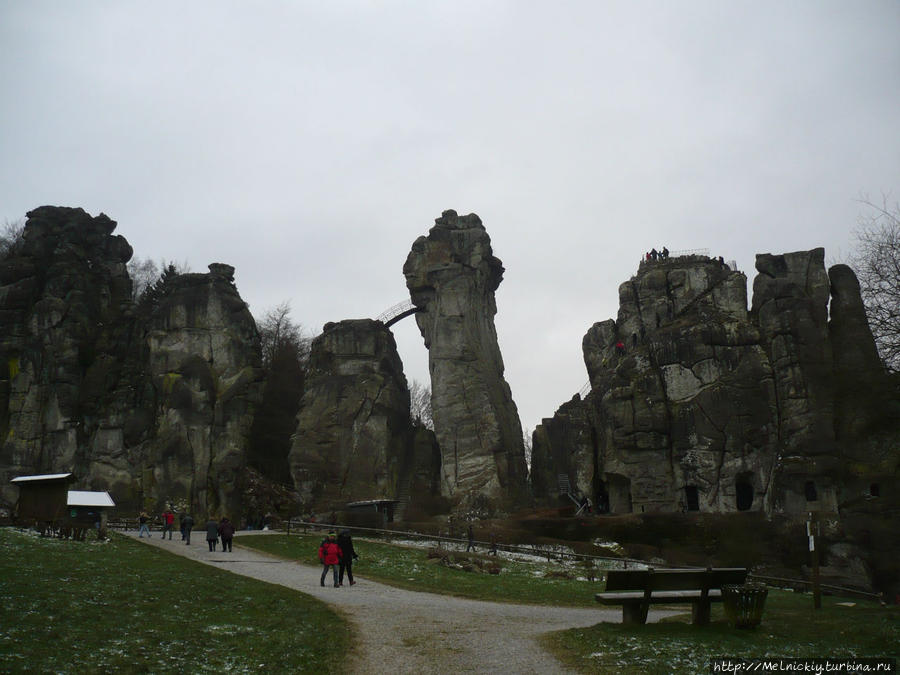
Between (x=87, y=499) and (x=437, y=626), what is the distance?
2674 cm

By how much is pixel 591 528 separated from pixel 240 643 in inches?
1280

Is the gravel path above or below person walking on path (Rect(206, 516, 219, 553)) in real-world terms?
below

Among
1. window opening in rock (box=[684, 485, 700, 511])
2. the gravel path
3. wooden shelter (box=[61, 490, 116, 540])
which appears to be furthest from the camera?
window opening in rock (box=[684, 485, 700, 511])

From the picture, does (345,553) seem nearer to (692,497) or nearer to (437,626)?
(437,626)

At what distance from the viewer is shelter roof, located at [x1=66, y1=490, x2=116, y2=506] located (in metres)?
35.9

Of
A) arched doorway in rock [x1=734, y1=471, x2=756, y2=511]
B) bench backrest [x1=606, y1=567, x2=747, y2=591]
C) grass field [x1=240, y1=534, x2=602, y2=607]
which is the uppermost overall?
arched doorway in rock [x1=734, y1=471, x2=756, y2=511]

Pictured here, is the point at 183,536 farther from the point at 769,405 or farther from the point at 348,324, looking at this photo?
the point at 769,405

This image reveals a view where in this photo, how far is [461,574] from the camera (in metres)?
26.1

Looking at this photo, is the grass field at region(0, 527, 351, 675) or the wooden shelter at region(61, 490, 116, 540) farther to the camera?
the wooden shelter at region(61, 490, 116, 540)

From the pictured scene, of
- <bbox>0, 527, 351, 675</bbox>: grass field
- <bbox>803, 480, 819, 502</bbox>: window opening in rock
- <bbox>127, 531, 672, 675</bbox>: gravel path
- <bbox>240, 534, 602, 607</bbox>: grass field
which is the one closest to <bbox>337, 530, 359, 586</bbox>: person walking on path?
<bbox>127, 531, 672, 675</bbox>: gravel path

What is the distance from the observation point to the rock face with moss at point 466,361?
54.4m

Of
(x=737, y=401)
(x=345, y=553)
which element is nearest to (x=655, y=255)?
(x=737, y=401)

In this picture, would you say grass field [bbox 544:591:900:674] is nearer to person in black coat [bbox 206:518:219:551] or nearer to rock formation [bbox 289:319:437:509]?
person in black coat [bbox 206:518:219:551]

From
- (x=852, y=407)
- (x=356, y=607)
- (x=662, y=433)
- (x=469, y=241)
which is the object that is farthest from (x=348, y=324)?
(x=356, y=607)
